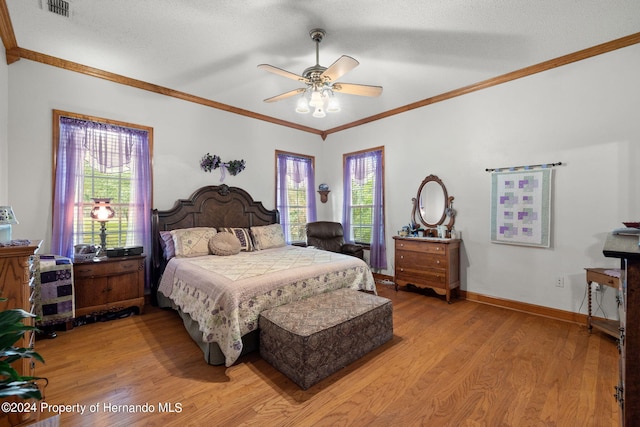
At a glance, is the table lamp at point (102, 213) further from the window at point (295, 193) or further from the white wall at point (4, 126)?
the window at point (295, 193)

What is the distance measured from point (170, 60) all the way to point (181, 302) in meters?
2.64

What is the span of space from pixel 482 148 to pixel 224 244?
363 cm

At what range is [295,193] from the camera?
17.7 feet

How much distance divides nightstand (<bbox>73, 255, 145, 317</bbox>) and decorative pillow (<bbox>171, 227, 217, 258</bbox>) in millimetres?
422

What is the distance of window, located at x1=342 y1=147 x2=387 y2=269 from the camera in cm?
485

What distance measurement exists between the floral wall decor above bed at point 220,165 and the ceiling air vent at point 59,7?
2.08 meters

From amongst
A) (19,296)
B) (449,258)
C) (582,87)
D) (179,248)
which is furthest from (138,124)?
(582,87)

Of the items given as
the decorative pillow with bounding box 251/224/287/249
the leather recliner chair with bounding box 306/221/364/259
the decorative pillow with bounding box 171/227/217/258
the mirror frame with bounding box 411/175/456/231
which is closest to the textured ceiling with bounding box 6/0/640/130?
the mirror frame with bounding box 411/175/456/231

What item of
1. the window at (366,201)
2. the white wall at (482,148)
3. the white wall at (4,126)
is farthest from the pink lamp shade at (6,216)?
the window at (366,201)

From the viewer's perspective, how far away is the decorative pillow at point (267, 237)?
13.7 ft

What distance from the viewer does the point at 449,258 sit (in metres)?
3.65

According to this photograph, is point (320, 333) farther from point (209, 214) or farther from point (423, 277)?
point (209, 214)

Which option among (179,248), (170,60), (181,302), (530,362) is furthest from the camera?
(179,248)

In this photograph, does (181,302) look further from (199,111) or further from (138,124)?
(199,111)
